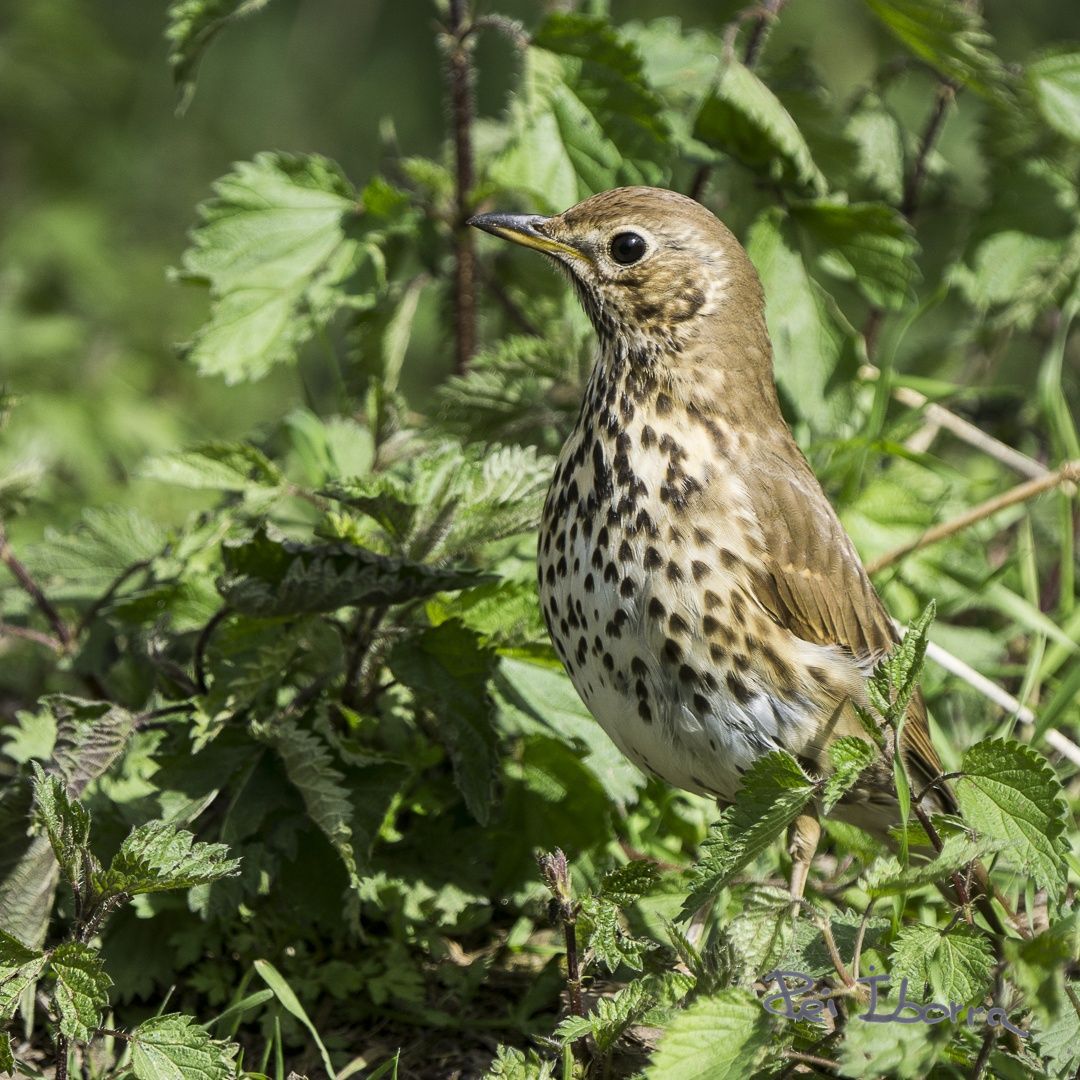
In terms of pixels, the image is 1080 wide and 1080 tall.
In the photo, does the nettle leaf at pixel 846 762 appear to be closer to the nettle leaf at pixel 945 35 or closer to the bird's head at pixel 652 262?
the bird's head at pixel 652 262

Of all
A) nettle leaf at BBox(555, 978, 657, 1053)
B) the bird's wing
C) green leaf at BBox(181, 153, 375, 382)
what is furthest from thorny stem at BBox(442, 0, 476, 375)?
nettle leaf at BBox(555, 978, 657, 1053)

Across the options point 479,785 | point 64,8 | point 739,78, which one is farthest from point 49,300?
point 479,785

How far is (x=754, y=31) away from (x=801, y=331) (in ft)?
2.41

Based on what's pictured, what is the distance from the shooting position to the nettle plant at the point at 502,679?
218 cm

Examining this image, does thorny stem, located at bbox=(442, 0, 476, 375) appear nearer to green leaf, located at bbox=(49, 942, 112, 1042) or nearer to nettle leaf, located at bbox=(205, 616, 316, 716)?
nettle leaf, located at bbox=(205, 616, 316, 716)

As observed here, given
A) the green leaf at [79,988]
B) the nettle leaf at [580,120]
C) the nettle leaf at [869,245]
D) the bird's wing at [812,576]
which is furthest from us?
the nettle leaf at [869,245]

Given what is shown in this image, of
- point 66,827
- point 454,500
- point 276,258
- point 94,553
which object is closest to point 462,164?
point 276,258

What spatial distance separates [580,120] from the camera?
3.37m

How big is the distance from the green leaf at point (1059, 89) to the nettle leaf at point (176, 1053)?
9.13 ft

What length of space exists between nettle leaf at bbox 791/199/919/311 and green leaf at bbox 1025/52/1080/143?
1.55ft

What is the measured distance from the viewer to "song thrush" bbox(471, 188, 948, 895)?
8.25 feet

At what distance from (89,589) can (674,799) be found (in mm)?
1321

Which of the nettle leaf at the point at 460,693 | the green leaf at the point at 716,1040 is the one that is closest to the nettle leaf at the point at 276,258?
the nettle leaf at the point at 460,693

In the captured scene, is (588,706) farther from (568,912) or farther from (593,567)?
(568,912)
